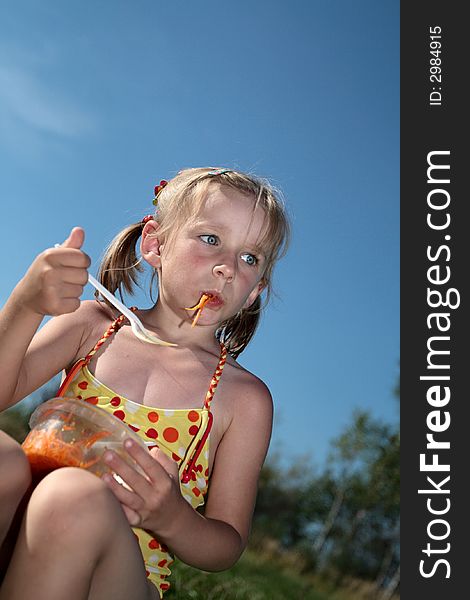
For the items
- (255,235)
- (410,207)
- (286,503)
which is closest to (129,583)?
(255,235)

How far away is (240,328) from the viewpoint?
2715 millimetres

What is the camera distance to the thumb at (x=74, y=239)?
1716 millimetres

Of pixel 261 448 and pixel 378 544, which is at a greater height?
pixel 378 544

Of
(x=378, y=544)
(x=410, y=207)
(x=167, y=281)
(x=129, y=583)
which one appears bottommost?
(x=129, y=583)

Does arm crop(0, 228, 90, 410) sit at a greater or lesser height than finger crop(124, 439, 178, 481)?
greater

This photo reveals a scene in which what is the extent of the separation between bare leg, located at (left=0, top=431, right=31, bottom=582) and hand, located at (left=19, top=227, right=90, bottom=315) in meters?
0.34

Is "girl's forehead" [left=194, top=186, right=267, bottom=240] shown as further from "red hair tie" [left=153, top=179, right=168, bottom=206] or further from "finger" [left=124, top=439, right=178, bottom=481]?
"finger" [left=124, top=439, right=178, bottom=481]

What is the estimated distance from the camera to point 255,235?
2240 millimetres

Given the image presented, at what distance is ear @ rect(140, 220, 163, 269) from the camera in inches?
95.5

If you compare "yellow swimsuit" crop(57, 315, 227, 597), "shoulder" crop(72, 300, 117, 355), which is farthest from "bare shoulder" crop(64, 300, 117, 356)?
"yellow swimsuit" crop(57, 315, 227, 597)

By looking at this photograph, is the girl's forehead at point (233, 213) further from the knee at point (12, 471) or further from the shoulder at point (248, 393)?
the knee at point (12, 471)

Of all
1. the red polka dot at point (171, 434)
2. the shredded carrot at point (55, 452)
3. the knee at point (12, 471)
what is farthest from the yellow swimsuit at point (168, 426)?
the knee at point (12, 471)

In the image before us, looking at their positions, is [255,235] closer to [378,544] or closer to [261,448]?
[261,448]

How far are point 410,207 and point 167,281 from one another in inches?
84.1
